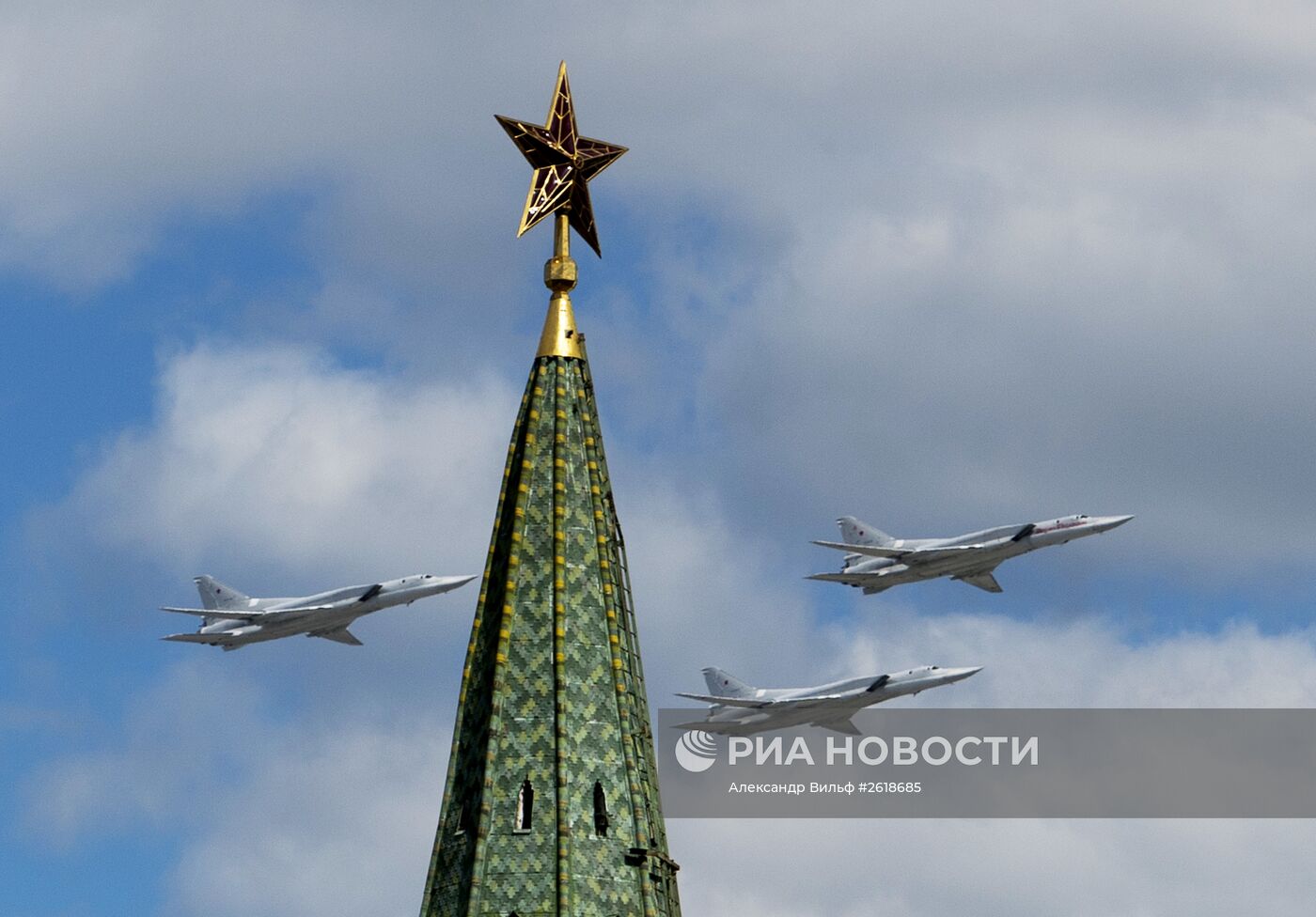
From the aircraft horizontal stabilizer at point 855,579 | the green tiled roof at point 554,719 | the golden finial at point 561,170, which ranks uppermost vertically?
the aircraft horizontal stabilizer at point 855,579

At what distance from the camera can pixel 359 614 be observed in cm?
16638

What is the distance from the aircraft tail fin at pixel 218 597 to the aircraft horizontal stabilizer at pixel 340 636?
10.4m

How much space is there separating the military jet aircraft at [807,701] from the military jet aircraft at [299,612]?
18.8m

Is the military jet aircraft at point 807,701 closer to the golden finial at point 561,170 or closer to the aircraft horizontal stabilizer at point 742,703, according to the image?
the aircraft horizontal stabilizer at point 742,703

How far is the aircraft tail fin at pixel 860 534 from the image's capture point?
184000 mm

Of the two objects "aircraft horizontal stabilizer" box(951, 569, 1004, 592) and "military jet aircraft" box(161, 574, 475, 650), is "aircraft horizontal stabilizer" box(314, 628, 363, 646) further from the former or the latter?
"aircraft horizontal stabilizer" box(951, 569, 1004, 592)

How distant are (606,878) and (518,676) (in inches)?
246

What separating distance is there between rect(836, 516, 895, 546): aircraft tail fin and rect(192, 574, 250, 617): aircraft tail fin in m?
40.3

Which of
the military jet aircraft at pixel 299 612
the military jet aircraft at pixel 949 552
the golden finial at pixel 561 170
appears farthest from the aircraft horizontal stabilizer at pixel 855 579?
the golden finial at pixel 561 170

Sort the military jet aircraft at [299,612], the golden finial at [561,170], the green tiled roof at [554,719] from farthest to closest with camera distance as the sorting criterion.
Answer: the military jet aircraft at [299,612] < the golden finial at [561,170] < the green tiled roof at [554,719]

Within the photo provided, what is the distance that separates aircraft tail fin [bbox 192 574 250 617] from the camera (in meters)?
181

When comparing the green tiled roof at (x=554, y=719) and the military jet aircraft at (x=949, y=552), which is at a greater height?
the military jet aircraft at (x=949, y=552)

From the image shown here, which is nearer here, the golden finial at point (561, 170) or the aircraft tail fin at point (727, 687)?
the golden finial at point (561, 170)

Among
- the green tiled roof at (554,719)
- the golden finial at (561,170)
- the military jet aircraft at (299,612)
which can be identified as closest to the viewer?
the green tiled roof at (554,719)
